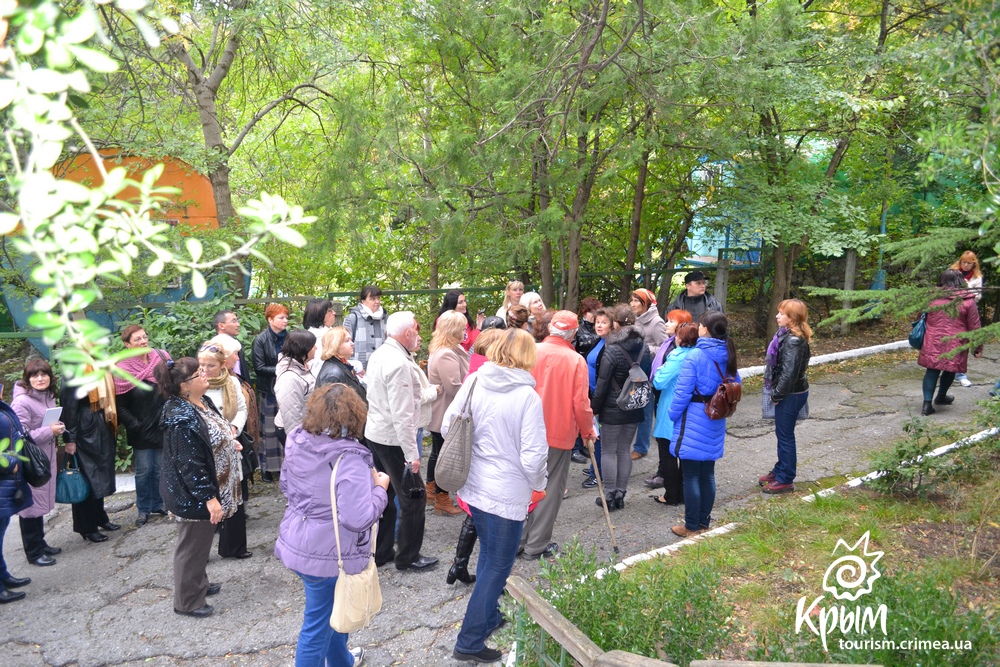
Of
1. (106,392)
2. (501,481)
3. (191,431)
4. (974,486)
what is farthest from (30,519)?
(974,486)

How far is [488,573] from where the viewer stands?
4.19 metres

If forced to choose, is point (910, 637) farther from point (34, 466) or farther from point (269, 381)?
point (34, 466)

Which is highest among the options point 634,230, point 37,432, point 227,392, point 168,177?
point 168,177

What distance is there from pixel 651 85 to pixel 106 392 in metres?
5.66

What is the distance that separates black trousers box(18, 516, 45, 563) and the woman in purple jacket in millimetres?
2959

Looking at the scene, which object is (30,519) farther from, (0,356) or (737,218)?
(737,218)

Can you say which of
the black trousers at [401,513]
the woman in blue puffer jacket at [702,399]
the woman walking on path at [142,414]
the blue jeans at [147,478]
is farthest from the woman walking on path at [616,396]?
the blue jeans at [147,478]

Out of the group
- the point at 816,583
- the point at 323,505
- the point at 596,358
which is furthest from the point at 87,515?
the point at 816,583

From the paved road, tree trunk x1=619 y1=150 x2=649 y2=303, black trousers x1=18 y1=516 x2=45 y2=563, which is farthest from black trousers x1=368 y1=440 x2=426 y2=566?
tree trunk x1=619 y1=150 x2=649 y2=303

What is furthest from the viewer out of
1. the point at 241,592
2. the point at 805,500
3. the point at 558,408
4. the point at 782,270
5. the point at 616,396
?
the point at 782,270

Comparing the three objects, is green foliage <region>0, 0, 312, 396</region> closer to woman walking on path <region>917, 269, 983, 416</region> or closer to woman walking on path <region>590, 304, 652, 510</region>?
woman walking on path <region>590, 304, 652, 510</region>

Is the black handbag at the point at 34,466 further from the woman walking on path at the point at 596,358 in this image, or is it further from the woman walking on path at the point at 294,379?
the woman walking on path at the point at 596,358

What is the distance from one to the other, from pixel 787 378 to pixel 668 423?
1010 millimetres

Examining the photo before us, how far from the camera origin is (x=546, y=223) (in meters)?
8.12
